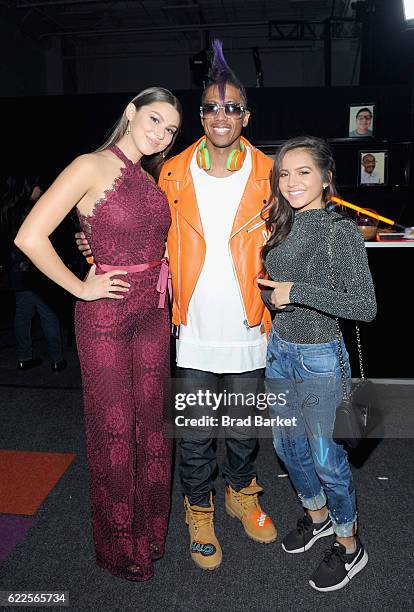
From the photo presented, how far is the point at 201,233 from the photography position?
192cm

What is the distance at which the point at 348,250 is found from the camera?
165 centimetres

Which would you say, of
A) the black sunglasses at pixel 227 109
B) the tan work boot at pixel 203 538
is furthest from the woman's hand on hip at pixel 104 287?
the tan work boot at pixel 203 538

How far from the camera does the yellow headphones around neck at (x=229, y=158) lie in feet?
6.38

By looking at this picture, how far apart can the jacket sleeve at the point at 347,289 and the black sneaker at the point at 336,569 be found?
919mm

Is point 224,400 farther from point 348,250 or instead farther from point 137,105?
point 137,105

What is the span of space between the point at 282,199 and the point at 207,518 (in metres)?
1.32

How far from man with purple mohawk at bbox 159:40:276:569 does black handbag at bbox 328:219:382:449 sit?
1.22 ft

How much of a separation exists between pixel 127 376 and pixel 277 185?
84 centimetres

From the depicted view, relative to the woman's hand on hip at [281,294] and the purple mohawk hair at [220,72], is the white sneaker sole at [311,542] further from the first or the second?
the purple mohawk hair at [220,72]

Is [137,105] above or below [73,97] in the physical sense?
below

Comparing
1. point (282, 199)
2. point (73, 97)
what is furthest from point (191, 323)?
point (73, 97)

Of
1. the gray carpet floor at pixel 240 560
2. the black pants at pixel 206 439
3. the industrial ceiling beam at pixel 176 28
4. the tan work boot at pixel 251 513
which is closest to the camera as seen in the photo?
the gray carpet floor at pixel 240 560

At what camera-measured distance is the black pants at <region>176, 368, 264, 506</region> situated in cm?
206

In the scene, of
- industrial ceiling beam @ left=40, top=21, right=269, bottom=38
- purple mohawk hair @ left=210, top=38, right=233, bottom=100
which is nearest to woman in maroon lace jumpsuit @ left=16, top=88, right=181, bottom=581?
purple mohawk hair @ left=210, top=38, right=233, bottom=100
